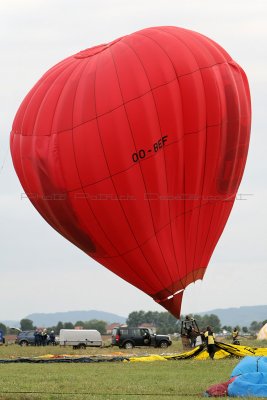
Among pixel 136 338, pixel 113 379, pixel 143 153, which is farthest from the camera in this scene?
pixel 136 338

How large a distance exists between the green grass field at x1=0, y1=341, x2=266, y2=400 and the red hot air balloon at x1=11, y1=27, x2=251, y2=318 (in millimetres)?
2146

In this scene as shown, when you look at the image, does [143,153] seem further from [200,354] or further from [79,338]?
[79,338]

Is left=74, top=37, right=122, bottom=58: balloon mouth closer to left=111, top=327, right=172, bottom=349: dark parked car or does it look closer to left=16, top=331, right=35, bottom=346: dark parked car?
left=111, top=327, right=172, bottom=349: dark parked car

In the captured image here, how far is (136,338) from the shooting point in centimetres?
4881

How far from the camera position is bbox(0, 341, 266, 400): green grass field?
1967cm

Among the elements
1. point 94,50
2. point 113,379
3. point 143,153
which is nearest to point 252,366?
point 113,379

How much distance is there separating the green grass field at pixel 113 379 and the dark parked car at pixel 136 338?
17646mm

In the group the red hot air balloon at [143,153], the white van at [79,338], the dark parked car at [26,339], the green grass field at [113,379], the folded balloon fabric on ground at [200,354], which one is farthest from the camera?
the dark parked car at [26,339]

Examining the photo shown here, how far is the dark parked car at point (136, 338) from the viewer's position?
48594 millimetres

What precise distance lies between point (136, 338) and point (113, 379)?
25.3 meters

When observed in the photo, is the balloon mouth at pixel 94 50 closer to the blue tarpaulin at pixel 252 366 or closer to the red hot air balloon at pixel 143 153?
the red hot air balloon at pixel 143 153

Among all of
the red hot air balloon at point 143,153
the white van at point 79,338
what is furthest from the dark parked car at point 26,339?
the red hot air balloon at point 143,153

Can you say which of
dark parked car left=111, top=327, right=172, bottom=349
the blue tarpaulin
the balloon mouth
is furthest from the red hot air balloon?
dark parked car left=111, top=327, right=172, bottom=349

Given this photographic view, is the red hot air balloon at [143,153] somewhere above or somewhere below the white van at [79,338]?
above
